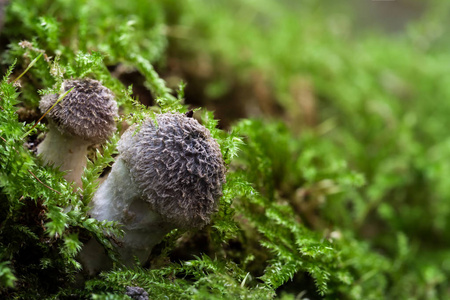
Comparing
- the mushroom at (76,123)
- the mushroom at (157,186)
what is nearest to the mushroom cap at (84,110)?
the mushroom at (76,123)

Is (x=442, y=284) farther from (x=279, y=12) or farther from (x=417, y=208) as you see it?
(x=279, y=12)

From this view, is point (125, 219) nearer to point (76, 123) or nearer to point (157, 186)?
point (157, 186)

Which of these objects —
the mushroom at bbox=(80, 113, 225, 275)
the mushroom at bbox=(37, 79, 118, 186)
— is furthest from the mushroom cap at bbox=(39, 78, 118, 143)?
the mushroom at bbox=(80, 113, 225, 275)

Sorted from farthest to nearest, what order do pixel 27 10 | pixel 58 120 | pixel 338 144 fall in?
pixel 338 144
pixel 27 10
pixel 58 120

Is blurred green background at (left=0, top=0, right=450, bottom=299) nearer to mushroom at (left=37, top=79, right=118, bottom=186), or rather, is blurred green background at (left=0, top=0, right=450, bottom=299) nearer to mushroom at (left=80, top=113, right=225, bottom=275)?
mushroom at (left=37, top=79, right=118, bottom=186)

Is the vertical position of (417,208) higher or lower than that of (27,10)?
higher

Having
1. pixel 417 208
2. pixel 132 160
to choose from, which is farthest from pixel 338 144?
pixel 132 160
